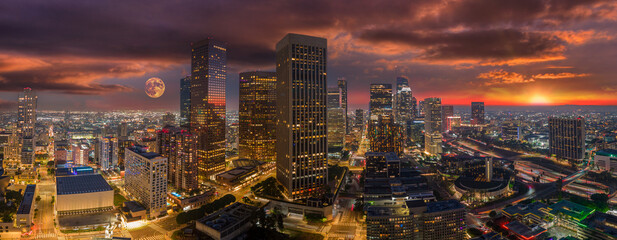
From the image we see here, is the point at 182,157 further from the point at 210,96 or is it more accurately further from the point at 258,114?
the point at 258,114

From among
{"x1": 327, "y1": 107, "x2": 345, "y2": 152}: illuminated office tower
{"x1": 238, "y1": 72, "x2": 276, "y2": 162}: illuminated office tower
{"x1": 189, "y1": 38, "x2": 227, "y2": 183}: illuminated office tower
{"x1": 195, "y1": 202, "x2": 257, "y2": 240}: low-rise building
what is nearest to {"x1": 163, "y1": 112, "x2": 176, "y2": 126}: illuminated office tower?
{"x1": 238, "y1": 72, "x2": 276, "y2": 162}: illuminated office tower

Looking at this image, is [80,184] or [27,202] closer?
[27,202]

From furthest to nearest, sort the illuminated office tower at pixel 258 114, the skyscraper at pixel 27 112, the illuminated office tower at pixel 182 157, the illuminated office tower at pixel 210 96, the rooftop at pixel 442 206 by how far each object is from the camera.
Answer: the skyscraper at pixel 27 112 → the illuminated office tower at pixel 258 114 → the illuminated office tower at pixel 210 96 → the illuminated office tower at pixel 182 157 → the rooftop at pixel 442 206

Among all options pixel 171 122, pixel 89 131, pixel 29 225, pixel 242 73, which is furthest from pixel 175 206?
pixel 89 131

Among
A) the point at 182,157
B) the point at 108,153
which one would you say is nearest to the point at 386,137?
the point at 182,157

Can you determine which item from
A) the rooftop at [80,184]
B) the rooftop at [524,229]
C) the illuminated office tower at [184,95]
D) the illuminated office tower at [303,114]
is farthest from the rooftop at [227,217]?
the illuminated office tower at [184,95]

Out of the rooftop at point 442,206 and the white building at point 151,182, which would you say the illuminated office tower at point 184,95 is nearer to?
the white building at point 151,182

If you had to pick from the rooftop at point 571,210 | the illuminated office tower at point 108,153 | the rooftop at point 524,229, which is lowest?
the rooftop at point 524,229
